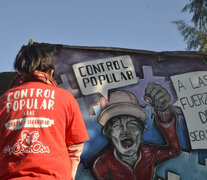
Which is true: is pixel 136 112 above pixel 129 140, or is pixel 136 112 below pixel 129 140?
above

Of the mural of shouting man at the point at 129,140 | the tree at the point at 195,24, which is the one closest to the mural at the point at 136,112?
the mural of shouting man at the point at 129,140

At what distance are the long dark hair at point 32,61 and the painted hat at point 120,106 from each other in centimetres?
213

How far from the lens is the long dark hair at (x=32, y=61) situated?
1.82 metres

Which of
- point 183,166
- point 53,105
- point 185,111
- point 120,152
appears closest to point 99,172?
point 120,152

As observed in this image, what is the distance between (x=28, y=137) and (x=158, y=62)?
2.90 metres

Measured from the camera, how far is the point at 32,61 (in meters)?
1.83

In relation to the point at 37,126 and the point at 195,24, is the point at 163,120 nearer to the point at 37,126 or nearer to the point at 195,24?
the point at 37,126

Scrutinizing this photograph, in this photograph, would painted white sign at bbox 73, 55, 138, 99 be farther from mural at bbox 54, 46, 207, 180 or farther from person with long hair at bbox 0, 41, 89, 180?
person with long hair at bbox 0, 41, 89, 180

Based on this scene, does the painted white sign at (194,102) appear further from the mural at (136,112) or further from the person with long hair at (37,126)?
the person with long hair at (37,126)

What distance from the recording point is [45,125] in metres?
1.64

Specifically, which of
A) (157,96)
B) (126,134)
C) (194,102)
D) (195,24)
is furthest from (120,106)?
(195,24)

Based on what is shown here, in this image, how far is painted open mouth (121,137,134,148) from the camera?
3.97 meters

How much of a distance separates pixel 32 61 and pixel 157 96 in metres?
2.56

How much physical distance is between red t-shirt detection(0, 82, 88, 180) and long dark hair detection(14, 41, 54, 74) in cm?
9
